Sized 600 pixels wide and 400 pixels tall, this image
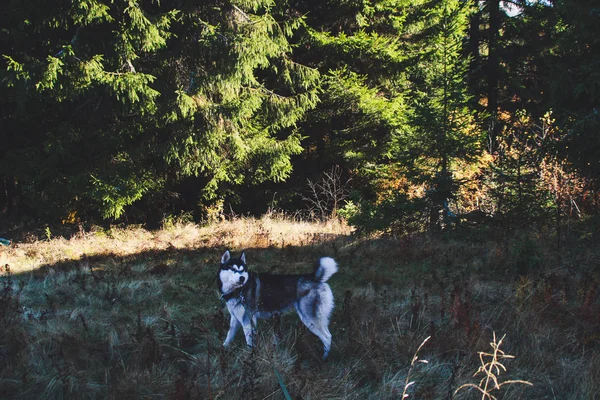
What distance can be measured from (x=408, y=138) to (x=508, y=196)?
84.8 inches

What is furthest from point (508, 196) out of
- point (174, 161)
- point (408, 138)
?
point (174, 161)

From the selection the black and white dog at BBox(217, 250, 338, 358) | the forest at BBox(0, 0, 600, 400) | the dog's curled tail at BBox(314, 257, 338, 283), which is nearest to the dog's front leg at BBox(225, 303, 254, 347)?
the black and white dog at BBox(217, 250, 338, 358)

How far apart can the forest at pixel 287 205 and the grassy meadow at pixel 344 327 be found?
0.10ft

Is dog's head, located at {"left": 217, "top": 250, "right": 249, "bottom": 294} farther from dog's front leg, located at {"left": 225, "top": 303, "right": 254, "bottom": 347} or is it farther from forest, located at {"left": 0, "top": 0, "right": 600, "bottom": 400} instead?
forest, located at {"left": 0, "top": 0, "right": 600, "bottom": 400}

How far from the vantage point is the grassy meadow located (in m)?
3.42

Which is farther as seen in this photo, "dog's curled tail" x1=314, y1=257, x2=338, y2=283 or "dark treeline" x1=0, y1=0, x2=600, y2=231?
"dark treeline" x1=0, y1=0, x2=600, y2=231

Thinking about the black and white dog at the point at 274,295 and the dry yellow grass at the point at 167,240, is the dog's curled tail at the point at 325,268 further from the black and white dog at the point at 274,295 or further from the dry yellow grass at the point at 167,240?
the dry yellow grass at the point at 167,240

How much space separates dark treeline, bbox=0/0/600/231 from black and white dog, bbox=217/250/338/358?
4.14m

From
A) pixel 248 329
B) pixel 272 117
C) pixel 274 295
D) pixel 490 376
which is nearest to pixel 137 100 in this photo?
pixel 272 117

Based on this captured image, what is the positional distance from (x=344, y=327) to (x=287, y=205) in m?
9.65

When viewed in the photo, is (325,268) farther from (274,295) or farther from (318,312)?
(274,295)

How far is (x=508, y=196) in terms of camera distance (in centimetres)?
820

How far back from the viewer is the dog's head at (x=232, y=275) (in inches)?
158

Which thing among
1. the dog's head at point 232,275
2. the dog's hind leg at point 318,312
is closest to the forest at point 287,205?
the dog's hind leg at point 318,312
